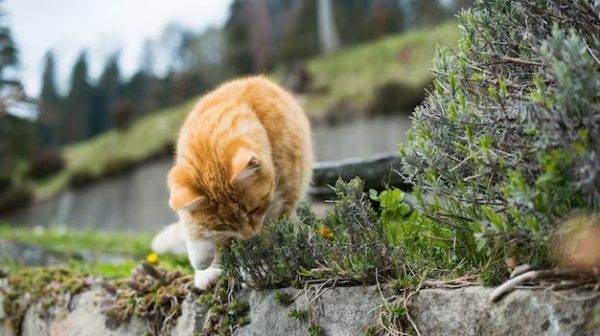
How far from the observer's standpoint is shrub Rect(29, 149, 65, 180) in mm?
23203

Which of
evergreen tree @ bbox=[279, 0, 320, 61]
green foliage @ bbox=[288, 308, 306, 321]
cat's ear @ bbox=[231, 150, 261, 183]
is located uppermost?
evergreen tree @ bbox=[279, 0, 320, 61]

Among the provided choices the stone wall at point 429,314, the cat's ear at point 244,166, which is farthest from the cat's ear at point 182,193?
the stone wall at point 429,314

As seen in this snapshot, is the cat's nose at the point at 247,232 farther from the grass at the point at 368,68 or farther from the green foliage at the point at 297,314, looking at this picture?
the grass at the point at 368,68

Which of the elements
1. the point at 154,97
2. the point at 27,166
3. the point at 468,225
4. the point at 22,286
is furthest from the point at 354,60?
the point at 468,225

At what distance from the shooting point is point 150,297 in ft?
12.0

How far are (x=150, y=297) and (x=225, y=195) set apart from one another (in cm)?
84

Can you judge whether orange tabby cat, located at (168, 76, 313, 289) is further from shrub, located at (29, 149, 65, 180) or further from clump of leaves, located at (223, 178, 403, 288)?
shrub, located at (29, 149, 65, 180)

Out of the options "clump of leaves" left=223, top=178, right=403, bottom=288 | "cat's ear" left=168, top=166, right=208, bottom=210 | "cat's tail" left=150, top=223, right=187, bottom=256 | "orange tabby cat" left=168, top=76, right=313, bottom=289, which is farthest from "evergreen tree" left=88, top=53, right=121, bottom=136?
"clump of leaves" left=223, top=178, right=403, bottom=288

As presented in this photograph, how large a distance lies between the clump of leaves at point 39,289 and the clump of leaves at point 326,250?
1484 millimetres

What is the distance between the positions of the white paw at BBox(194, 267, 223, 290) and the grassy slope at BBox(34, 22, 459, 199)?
13.3m

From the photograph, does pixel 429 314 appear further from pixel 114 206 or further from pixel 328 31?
pixel 328 31

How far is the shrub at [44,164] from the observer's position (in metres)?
23.2

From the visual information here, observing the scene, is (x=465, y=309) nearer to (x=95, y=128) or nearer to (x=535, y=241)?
(x=535, y=241)

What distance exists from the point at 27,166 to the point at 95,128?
5.64 m
